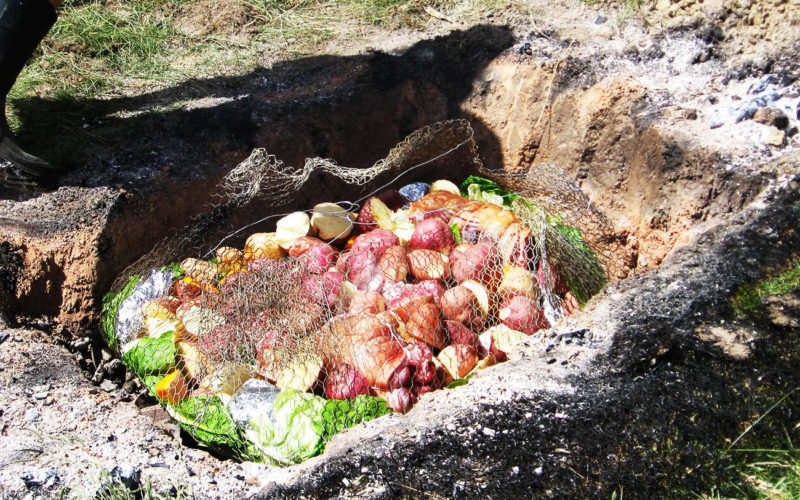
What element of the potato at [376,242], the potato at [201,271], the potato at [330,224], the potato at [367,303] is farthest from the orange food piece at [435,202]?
the potato at [201,271]

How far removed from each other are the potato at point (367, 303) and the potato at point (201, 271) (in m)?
0.78

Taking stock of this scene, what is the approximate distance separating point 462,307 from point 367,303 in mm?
423

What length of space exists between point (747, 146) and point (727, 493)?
1.85 m

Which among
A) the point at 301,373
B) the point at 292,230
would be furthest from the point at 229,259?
the point at 301,373

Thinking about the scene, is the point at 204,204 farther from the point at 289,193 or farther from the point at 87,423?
the point at 87,423

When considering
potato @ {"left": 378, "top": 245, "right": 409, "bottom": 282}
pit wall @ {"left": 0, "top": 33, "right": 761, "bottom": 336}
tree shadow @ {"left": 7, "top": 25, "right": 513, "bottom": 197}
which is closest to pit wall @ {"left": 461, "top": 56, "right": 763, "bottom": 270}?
pit wall @ {"left": 0, "top": 33, "right": 761, "bottom": 336}

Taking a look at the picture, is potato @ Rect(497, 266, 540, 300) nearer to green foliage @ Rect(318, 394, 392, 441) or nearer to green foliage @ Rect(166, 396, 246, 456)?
green foliage @ Rect(318, 394, 392, 441)

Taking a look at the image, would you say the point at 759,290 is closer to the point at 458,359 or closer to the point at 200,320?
the point at 458,359

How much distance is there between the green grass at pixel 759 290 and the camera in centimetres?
216

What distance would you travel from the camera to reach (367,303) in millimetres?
2822

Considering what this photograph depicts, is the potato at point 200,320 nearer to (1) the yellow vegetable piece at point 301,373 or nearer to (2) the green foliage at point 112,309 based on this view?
(2) the green foliage at point 112,309

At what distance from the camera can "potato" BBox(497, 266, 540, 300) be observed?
9.62ft

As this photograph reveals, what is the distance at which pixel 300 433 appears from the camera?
7.58 ft

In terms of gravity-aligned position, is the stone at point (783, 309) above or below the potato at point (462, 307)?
above
